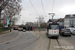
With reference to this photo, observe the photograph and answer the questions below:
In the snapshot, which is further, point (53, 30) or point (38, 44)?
point (53, 30)

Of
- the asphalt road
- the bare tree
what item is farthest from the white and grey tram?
the bare tree

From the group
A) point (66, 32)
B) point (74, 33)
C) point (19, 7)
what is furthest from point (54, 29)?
point (19, 7)

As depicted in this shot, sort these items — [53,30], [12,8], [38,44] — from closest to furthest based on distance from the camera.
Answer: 1. [38,44]
2. [53,30]
3. [12,8]

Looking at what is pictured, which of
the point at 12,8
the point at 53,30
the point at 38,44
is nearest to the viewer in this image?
the point at 38,44

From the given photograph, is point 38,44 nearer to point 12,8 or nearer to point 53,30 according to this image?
point 53,30

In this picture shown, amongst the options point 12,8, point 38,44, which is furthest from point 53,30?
point 12,8

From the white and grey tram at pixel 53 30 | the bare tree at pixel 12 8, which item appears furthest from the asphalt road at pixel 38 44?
the bare tree at pixel 12 8

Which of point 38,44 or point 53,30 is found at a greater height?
point 53,30

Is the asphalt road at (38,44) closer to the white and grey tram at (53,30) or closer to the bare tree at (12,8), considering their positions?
the white and grey tram at (53,30)

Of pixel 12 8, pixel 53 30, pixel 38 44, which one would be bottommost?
pixel 38 44

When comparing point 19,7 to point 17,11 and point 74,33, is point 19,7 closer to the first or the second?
point 17,11

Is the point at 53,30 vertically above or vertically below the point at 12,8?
below

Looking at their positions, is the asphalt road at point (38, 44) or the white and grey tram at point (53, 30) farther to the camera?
the white and grey tram at point (53, 30)

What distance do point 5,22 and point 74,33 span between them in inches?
701
